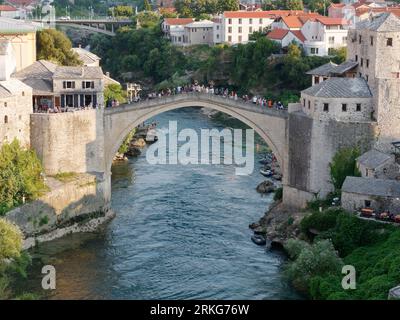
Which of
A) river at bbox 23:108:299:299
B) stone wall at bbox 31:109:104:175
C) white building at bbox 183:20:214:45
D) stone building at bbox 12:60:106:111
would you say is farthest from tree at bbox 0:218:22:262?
white building at bbox 183:20:214:45

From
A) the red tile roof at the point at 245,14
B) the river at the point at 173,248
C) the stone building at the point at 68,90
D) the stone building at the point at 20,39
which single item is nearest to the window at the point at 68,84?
the stone building at the point at 68,90

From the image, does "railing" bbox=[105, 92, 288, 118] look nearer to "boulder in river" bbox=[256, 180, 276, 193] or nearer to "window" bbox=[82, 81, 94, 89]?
"window" bbox=[82, 81, 94, 89]

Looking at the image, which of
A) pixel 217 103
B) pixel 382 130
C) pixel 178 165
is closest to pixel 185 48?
pixel 178 165

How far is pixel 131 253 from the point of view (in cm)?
4653

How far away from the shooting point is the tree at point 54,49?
220 feet

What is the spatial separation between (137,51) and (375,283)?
79.5m

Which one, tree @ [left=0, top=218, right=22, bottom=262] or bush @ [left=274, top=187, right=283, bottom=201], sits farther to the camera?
bush @ [left=274, top=187, right=283, bottom=201]

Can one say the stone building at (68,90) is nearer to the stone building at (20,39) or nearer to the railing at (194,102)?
the railing at (194,102)

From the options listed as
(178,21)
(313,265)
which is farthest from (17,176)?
(178,21)

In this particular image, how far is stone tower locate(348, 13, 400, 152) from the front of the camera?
4919 centimetres

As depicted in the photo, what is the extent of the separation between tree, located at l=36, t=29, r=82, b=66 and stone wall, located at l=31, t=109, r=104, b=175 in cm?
1460
